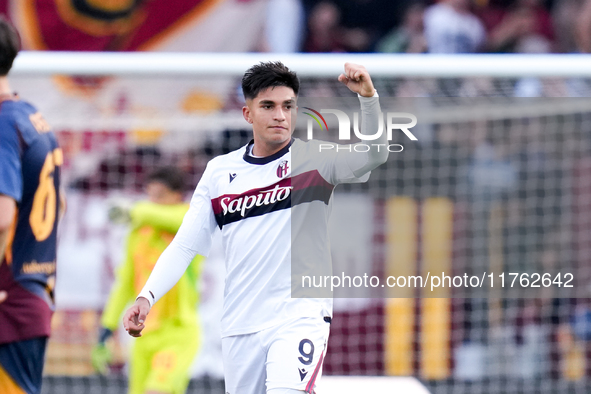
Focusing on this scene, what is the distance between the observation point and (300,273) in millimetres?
3291

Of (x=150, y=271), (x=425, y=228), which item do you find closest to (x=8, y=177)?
(x=150, y=271)

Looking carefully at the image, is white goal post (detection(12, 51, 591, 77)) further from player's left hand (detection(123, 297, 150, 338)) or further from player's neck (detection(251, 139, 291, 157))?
player's left hand (detection(123, 297, 150, 338))

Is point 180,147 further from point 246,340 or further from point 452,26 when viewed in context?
point 246,340

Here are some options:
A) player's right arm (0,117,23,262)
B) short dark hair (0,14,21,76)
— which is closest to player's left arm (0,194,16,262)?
player's right arm (0,117,23,262)

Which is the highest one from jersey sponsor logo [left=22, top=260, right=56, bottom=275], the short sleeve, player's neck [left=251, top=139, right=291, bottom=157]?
player's neck [left=251, top=139, right=291, bottom=157]

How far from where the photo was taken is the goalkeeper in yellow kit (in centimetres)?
521

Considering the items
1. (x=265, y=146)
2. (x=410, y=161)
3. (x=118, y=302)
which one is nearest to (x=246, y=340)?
(x=265, y=146)

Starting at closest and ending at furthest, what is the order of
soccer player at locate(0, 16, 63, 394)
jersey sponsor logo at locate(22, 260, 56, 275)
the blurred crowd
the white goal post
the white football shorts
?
soccer player at locate(0, 16, 63, 394) < jersey sponsor logo at locate(22, 260, 56, 275) < the white football shorts < the white goal post < the blurred crowd

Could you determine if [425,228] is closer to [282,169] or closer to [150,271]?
[150,271]

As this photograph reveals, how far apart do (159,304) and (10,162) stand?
8.83 feet

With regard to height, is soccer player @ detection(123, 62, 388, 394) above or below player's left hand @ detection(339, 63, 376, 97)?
below

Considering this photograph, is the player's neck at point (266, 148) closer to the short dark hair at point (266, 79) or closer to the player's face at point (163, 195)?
the short dark hair at point (266, 79)

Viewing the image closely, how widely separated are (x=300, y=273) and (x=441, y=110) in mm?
4766

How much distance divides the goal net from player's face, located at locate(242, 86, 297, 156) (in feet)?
12.6
